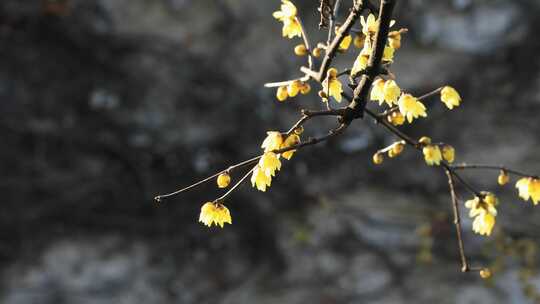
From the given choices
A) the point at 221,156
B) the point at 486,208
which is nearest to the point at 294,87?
the point at 486,208

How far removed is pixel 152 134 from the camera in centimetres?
507

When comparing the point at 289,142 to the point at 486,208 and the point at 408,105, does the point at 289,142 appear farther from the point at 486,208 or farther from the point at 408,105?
the point at 486,208

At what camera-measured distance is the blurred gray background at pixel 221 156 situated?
4.62m

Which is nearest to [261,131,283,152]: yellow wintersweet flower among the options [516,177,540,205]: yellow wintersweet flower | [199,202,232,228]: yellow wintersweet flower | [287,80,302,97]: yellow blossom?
[287,80,302,97]: yellow blossom

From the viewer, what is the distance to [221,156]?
5023 mm

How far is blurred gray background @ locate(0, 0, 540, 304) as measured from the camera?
182 inches

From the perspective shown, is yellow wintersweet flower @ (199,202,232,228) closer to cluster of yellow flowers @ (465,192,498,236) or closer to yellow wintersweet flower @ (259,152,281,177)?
yellow wintersweet flower @ (259,152,281,177)

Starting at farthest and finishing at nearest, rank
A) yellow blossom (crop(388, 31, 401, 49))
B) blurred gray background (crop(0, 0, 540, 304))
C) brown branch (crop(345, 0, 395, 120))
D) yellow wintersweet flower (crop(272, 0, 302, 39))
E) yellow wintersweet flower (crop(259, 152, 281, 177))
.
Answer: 1. blurred gray background (crop(0, 0, 540, 304))
2. yellow wintersweet flower (crop(272, 0, 302, 39))
3. yellow blossom (crop(388, 31, 401, 49))
4. yellow wintersweet flower (crop(259, 152, 281, 177))
5. brown branch (crop(345, 0, 395, 120))

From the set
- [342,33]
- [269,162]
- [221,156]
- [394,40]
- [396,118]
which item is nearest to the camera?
[342,33]

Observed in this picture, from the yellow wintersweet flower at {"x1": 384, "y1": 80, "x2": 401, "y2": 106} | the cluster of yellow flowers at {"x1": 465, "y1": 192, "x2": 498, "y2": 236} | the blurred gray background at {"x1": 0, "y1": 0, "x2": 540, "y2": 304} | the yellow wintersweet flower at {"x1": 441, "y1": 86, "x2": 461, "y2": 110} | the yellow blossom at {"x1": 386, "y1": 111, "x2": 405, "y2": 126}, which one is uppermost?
the blurred gray background at {"x1": 0, "y1": 0, "x2": 540, "y2": 304}

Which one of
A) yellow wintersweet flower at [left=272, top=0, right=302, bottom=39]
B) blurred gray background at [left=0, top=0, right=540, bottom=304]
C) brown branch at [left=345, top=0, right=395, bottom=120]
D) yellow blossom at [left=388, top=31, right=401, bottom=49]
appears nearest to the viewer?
brown branch at [left=345, top=0, right=395, bottom=120]

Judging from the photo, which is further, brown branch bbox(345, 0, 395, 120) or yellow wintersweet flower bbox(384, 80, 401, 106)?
yellow wintersweet flower bbox(384, 80, 401, 106)

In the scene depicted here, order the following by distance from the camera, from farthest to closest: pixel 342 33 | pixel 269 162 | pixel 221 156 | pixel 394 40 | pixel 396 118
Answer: pixel 221 156 → pixel 396 118 → pixel 394 40 → pixel 269 162 → pixel 342 33

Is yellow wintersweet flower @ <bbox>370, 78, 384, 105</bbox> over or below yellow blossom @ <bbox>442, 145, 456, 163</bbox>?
over
